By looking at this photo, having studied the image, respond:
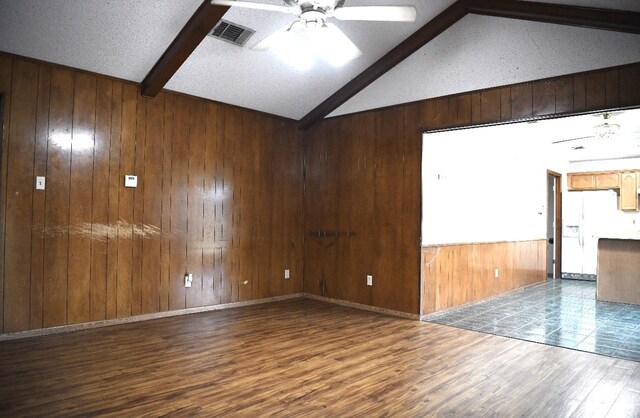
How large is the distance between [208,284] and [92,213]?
1556 millimetres

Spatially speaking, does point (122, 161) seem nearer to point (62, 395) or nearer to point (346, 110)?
point (62, 395)

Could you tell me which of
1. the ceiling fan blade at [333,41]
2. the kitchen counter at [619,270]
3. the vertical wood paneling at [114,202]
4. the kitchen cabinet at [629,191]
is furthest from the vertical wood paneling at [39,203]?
the kitchen cabinet at [629,191]

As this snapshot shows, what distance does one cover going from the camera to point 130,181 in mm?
4234

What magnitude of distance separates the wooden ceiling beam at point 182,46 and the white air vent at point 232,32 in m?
0.22

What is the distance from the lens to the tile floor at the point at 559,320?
3.72m

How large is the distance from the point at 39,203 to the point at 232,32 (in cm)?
246

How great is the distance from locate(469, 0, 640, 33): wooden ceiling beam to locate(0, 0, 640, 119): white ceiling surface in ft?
0.23

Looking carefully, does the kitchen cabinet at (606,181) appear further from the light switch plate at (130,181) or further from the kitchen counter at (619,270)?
the light switch plate at (130,181)

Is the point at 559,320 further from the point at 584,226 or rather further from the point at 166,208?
the point at 166,208

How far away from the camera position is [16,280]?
3.52 metres

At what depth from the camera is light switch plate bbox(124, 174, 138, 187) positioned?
166 inches

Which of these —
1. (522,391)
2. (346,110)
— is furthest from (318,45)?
(522,391)

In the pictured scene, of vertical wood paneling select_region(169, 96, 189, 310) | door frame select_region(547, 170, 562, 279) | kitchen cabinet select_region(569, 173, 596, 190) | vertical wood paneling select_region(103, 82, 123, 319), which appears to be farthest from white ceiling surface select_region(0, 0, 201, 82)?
kitchen cabinet select_region(569, 173, 596, 190)

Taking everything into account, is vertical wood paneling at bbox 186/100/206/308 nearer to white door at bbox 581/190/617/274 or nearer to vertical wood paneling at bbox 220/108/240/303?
vertical wood paneling at bbox 220/108/240/303
